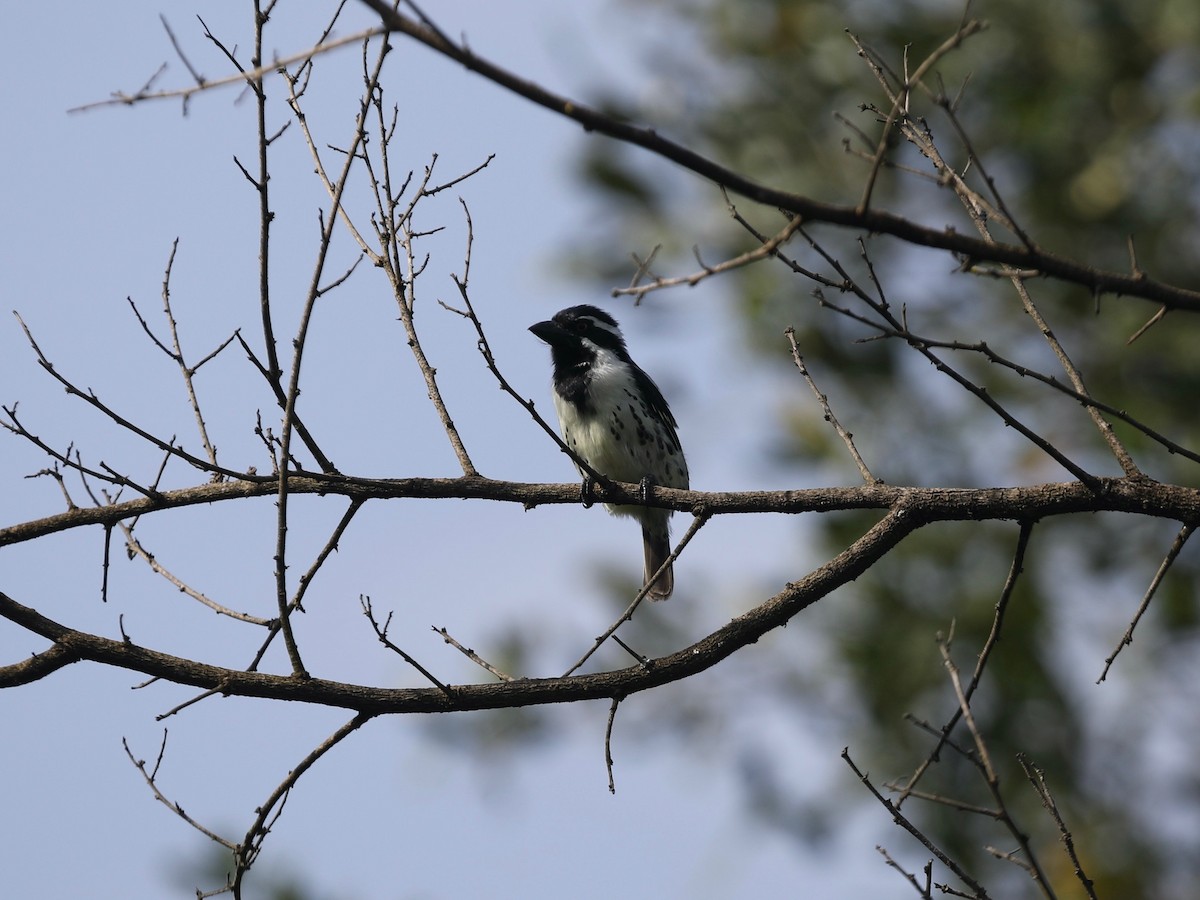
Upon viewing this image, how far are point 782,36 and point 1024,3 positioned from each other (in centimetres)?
278

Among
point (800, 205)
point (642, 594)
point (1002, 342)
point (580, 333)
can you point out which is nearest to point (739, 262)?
point (800, 205)

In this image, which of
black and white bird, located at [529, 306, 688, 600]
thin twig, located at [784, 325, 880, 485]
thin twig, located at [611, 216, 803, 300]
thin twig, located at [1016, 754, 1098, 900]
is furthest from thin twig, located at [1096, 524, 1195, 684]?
black and white bird, located at [529, 306, 688, 600]

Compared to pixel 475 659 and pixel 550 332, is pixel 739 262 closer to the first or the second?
pixel 475 659

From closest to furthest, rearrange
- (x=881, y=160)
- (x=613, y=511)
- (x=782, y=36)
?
(x=881, y=160) → (x=613, y=511) → (x=782, y=36)

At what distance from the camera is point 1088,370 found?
1457cm

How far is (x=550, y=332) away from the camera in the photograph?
290 inches

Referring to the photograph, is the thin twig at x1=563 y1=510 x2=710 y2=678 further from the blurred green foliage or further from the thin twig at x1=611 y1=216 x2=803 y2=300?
the blurred green foliage

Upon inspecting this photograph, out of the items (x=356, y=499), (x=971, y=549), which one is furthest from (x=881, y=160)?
(x=971, y=549)

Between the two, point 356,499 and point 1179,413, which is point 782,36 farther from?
point 356,499

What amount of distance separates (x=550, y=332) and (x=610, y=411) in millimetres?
570

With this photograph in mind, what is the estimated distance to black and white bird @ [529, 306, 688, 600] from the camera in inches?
287

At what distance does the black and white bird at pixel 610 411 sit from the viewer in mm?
7281

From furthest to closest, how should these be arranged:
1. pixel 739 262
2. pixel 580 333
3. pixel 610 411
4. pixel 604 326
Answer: pixel 604 326, pixel 580 333, pixel 610 411, pixel 739 262

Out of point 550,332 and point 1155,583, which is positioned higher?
point 550,332
